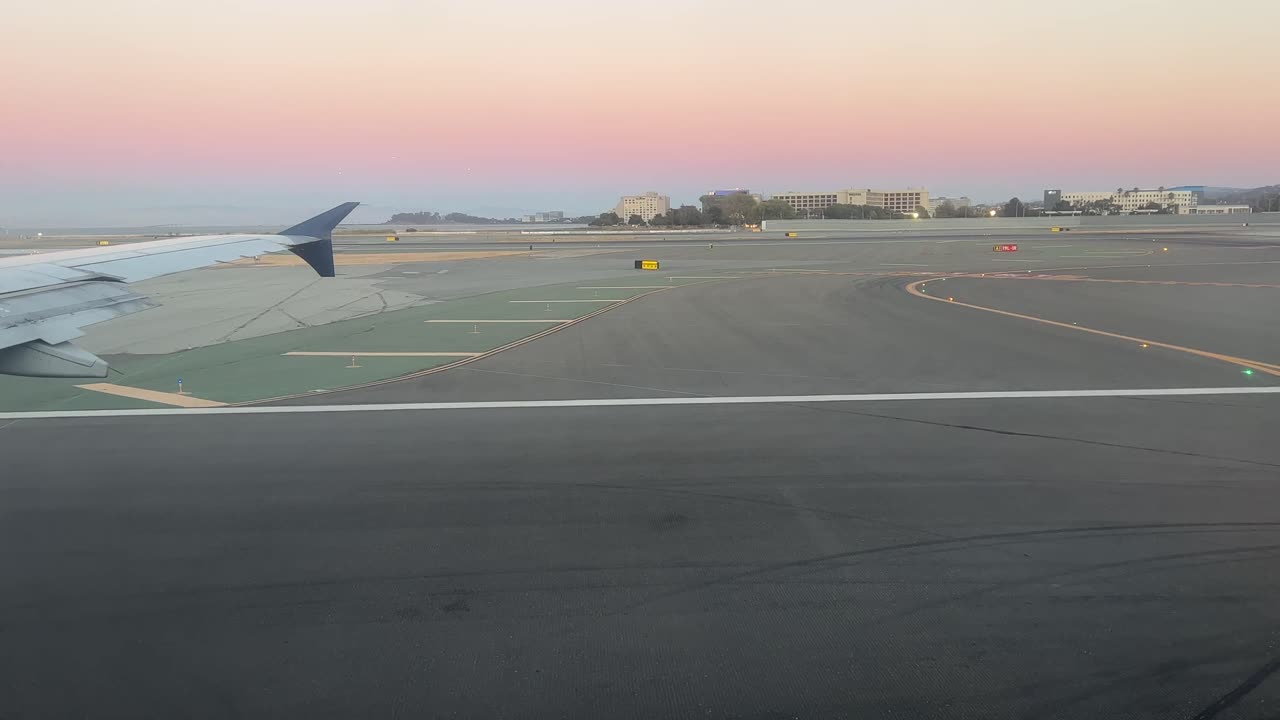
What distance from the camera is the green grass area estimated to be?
11.6 meters

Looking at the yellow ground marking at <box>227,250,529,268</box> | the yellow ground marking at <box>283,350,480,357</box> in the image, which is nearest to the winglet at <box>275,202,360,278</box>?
the yellow ground marking at <box>283,350,480,357</box>

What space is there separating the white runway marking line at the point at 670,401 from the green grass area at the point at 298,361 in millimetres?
574

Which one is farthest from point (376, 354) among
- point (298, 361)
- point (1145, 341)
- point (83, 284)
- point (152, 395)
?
point (1145, 341)

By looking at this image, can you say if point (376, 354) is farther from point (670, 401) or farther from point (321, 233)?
point (670, 401)

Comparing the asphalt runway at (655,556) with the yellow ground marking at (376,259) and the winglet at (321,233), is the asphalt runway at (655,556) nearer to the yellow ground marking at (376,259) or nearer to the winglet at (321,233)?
the winglet at (321,233)

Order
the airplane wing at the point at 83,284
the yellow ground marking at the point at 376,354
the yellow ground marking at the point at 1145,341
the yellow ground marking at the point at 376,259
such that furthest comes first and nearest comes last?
the yellow ground marking at the point at 376,259 → the yellow ground marking at the point at 376,354 → the yellow ground marking at the point at 1145,341 → the airplane wing at the point at 83,284

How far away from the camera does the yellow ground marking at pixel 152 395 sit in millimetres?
11109

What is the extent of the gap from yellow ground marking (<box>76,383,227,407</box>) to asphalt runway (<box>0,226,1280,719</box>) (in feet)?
3.91

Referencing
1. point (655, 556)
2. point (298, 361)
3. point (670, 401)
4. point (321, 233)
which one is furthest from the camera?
point (298, 361)

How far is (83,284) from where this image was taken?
770cm

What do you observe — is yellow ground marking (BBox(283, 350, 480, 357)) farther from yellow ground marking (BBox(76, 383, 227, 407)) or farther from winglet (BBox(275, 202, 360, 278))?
winglet (BBox(275, 202, 360, 278))

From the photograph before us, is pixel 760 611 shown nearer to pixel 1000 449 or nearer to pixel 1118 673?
pixel 1118 673

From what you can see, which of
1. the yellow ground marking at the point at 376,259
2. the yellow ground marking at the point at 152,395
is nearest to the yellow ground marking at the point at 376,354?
the yellow ground marking at the point at 152,395

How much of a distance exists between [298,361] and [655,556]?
10.9 meters
